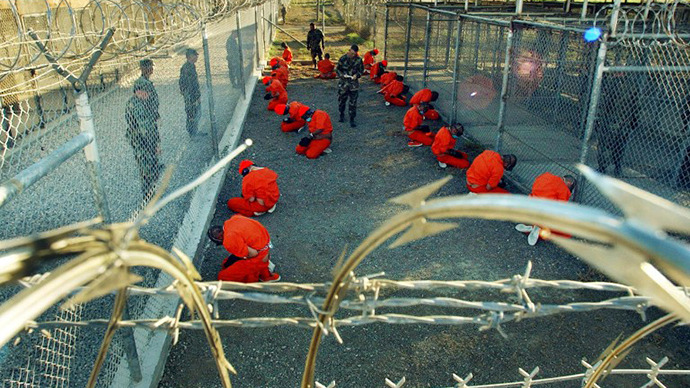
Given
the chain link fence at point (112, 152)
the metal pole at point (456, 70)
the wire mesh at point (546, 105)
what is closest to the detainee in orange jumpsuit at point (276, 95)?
the chain link fence at point (112, 152)

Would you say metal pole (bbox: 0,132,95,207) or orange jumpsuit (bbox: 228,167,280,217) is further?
orange jumpsuit (bbox: 228,167,280,217)

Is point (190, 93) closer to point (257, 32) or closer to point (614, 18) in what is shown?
point (614, 18)

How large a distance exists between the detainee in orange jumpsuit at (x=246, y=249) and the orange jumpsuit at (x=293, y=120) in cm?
497

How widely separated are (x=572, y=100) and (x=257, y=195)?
6181 millimetres

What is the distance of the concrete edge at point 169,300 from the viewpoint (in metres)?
3.63

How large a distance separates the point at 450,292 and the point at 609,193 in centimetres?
409

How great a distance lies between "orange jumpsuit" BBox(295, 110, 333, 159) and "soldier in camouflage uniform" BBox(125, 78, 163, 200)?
3174mm

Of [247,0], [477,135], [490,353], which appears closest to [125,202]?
[490,353]

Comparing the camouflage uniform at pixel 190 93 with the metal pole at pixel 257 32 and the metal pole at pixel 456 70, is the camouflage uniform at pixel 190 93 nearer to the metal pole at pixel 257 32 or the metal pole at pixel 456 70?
the metal pole at pixel 456 70

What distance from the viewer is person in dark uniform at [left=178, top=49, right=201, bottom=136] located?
7.25m

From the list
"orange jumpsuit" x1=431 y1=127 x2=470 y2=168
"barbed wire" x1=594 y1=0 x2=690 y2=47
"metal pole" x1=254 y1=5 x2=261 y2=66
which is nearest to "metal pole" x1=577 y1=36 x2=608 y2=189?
"barbed wire" x1=594 y1=0 x2=690 y2=47

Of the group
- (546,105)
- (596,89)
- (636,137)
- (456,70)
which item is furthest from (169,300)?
(546,105)

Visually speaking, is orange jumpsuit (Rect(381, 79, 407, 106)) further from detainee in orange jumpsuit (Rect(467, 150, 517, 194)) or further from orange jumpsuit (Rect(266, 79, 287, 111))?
detainee in orange jumpsuit (Rect(467, 150, 517, 194))

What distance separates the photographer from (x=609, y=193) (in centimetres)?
101
